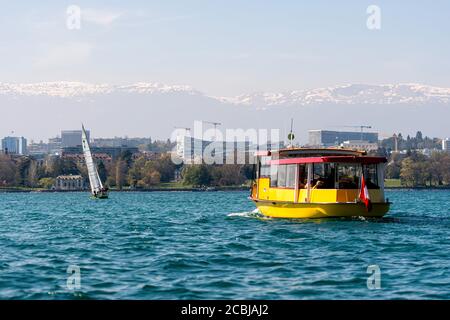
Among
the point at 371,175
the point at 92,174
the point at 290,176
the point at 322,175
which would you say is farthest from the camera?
the point at 92,174

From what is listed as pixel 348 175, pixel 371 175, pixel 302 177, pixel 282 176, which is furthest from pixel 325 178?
pixel 282 176

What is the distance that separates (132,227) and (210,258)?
1727 cm

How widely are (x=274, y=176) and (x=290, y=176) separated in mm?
2265

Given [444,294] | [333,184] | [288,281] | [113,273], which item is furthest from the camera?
[333,184]

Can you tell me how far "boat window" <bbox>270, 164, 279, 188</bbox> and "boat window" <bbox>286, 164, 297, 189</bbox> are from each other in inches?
58.2

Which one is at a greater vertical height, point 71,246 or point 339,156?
point 339,156

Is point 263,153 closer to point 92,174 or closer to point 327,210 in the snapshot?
point 327,210

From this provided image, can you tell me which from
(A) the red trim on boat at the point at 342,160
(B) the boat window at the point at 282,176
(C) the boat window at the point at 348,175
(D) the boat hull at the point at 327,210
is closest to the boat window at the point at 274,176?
(B) the boat window at the point at 282,176

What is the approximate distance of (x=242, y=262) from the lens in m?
26.4

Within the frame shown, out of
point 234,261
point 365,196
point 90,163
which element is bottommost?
point 234,261

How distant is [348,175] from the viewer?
43062 millimetres

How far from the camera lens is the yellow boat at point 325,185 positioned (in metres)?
42.0

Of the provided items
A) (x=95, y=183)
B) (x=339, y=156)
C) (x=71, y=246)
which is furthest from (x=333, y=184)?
(x=95, y=183)
